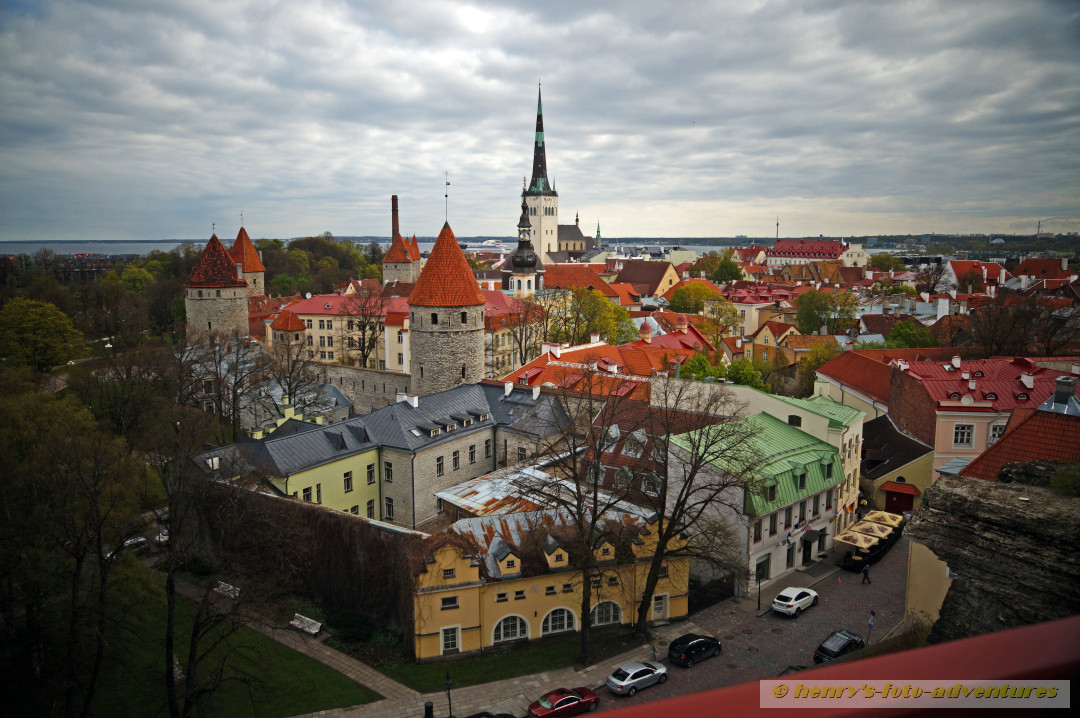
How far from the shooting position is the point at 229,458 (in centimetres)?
2202

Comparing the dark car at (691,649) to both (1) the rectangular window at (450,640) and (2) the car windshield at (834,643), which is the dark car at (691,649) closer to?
(2) the car windshield at (834,643)

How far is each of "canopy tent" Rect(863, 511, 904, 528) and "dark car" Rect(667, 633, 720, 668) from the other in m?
9.17

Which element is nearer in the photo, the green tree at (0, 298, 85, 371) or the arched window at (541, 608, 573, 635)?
the arched window at (541, 608, 573, 635)

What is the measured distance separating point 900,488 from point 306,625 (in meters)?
20.7

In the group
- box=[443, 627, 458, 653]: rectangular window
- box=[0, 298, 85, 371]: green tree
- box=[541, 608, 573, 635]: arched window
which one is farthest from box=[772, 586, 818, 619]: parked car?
box=[0, 298, 85, 371]: green tree

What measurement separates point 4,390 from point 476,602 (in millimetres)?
18551

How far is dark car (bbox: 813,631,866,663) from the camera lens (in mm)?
16587

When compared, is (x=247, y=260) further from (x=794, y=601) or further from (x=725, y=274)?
(x=725, y=274)

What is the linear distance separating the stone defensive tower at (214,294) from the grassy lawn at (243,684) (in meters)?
32.5

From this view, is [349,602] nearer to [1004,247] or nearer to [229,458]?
[229,458]

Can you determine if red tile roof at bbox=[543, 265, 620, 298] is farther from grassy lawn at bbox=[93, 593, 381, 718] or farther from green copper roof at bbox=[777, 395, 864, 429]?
grassy lawn at bbox=[93, 593, 381, 718]

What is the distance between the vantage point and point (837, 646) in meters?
16.9

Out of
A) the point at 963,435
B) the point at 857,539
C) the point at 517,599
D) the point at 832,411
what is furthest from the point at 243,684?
the point at 963,435

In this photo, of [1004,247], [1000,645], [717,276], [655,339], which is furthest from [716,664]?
[1004,247]
